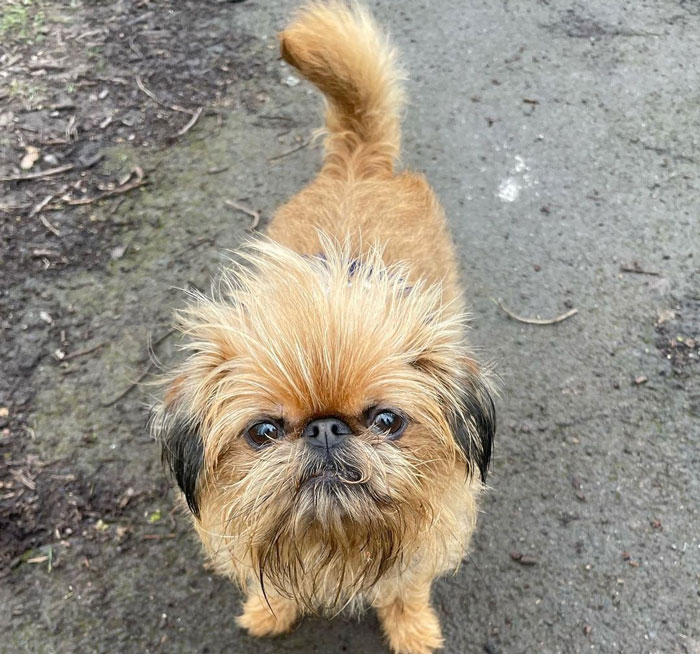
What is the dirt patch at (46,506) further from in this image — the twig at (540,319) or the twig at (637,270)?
the twig at (637,270)

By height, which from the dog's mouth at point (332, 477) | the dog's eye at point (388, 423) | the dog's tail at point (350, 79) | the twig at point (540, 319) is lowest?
the twig at point (540, 319)

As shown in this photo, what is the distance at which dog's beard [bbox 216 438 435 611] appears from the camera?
154 centimetres

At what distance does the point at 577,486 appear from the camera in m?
2.90

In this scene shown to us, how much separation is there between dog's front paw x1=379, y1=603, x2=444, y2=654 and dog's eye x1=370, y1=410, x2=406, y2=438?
4.07 feet

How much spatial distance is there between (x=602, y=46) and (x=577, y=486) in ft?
12.2

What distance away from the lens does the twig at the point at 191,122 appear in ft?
14.0

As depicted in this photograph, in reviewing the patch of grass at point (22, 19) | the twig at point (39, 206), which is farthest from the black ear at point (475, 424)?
the patch of grass at point (22, 19)

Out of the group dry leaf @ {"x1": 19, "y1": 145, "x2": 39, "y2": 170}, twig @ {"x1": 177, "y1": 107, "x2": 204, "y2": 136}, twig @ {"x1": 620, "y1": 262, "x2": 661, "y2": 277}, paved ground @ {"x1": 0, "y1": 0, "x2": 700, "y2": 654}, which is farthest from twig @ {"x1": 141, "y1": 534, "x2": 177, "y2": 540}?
twig @ {"x1": 620, "y1": 262, "x2": 661, "y2": 277}

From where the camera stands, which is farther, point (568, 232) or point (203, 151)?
point (203, 151)

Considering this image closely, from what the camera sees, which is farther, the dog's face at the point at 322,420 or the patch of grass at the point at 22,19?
the patch of grass at the point at 22,19

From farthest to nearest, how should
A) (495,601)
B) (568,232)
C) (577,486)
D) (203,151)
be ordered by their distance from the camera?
(203,151), (568,232), (577,486), (495,601)

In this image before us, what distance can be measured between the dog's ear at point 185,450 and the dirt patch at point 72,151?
1.18m

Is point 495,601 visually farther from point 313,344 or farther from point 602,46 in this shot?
point 602,46

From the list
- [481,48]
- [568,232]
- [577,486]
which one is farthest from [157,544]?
[481,48]
